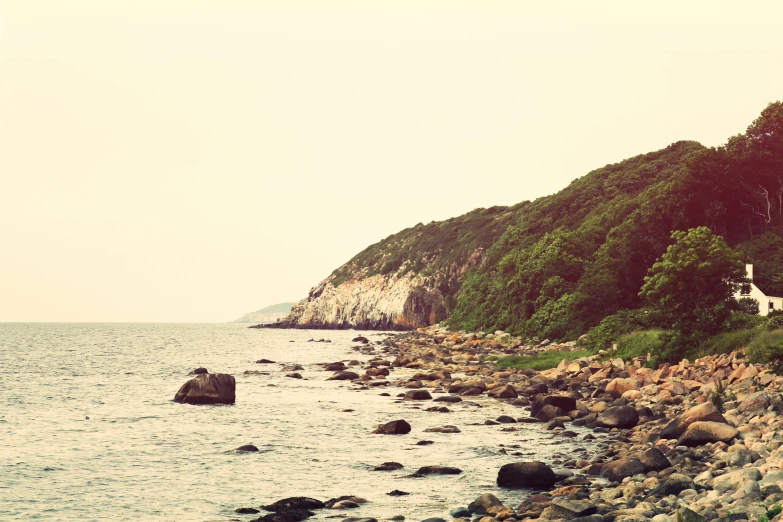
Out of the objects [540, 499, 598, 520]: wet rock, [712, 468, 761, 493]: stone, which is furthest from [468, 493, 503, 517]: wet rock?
[712, 468, 761, 493]: stone

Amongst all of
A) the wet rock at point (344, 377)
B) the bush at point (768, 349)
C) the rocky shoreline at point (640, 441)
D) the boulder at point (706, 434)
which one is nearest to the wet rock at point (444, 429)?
the rocky shoreline at point (640, 441)

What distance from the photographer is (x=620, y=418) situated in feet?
92.1

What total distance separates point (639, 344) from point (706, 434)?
21.2m

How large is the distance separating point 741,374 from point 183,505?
2283 centimetres

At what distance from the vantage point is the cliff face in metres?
150

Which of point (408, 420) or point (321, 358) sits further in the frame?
point (321, 358)

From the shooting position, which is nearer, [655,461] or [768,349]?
[655,461]

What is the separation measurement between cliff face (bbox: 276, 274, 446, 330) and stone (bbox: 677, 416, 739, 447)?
400 feet

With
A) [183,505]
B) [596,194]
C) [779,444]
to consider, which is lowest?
[183,505]

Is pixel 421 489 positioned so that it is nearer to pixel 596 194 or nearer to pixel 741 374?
pixel 741 374

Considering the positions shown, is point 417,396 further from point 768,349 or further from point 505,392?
point 768,349

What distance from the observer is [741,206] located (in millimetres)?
63188

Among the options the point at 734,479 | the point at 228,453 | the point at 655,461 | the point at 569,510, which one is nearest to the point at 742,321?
the point at 655,461

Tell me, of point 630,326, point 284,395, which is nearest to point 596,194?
point 630,326
